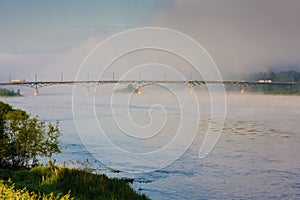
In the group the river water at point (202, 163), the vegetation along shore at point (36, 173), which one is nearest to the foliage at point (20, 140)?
the vegetation along shore at point (36, 173)

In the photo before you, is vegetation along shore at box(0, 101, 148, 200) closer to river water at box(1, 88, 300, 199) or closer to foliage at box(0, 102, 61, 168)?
foliage at box(0, 102, 61, 168)

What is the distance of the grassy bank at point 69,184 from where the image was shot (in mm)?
16391

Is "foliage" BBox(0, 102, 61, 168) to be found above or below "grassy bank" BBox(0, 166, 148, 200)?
above

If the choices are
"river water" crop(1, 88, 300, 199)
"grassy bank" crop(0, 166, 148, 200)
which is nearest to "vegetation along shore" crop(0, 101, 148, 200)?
"grassy bank" crop(0, 166, 148, 200)

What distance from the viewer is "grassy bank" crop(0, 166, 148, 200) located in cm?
1639

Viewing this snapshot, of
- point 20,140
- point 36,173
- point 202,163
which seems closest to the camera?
point 36,173

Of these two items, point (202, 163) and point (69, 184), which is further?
point (202, 163)

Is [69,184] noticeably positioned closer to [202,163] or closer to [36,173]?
[36,173]

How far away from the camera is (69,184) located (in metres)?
17.6

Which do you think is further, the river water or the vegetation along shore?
the river water

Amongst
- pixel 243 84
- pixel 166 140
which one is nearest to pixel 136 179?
pixel 166 140

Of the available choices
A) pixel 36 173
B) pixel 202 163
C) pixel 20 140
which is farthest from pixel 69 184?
pixel 202 163

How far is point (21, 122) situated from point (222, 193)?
12.1 metres

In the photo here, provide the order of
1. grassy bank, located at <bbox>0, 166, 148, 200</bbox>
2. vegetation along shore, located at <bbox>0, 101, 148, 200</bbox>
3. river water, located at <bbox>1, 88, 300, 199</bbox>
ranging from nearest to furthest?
grassy bank, located at <bbox>0, 166, 148, 200</bbox> → vegetation along shore, located at <bbox>0, 101, 148, 200</bbox> → river water, located at <bbox>1, 88, 300, 199</bbox>
